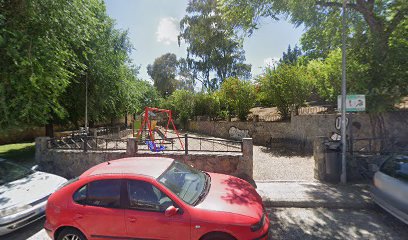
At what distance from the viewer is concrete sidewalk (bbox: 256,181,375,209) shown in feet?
16.9

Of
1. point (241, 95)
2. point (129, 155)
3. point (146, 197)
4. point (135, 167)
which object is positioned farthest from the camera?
point (241, 95)

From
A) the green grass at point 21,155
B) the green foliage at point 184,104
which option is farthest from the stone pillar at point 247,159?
the green foliage at point 184,104

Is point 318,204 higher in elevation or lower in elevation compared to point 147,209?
lower

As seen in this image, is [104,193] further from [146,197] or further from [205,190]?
[205,190]

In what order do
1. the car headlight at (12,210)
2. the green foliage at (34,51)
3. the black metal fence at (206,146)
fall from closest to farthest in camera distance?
the car headlight at (12,210)
the green foliage at (34,51)
the black metal fence at (206,146)

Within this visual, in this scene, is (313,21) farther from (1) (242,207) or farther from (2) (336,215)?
(1) (242,207)

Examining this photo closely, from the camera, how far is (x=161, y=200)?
319cm

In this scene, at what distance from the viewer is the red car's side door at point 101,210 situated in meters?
3.22

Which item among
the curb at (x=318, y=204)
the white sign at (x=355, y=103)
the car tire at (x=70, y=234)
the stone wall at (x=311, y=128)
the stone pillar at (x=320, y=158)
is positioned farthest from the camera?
the stone wall at (x=311, y=128)

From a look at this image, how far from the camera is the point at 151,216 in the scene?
3.13 metres

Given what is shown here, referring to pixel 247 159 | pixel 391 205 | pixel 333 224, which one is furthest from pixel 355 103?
pixel 333 224

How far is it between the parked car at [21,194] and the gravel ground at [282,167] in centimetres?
603

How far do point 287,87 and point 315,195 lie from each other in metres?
9.88

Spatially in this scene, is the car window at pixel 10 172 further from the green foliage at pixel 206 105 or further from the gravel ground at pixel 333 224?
the green foliage at pixel 206 105
